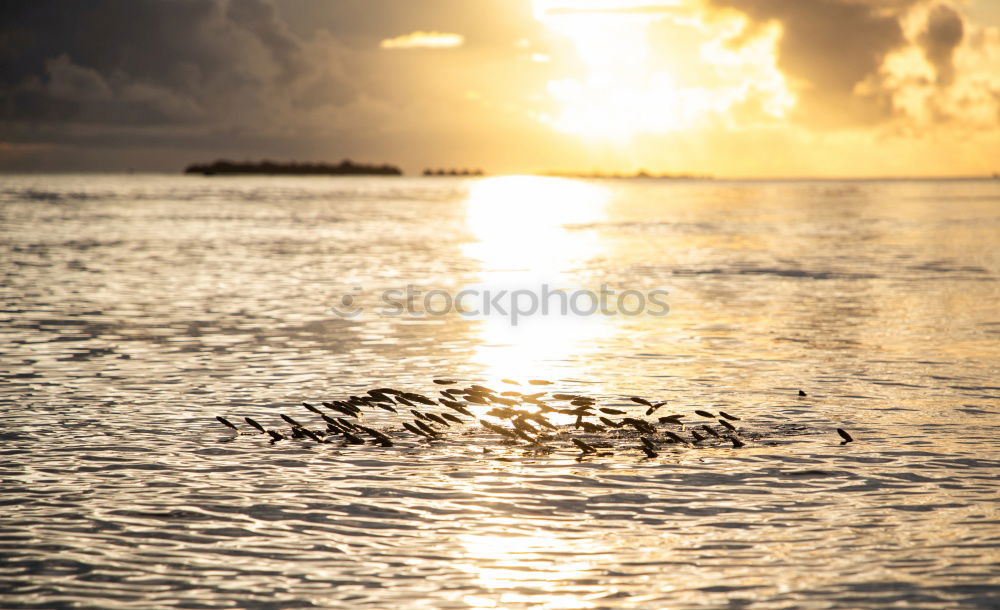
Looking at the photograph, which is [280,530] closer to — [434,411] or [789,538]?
[789,538]

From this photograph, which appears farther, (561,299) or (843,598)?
(561,299)

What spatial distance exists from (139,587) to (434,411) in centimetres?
1138

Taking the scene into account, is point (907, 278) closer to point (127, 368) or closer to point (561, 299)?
point (561, 299)

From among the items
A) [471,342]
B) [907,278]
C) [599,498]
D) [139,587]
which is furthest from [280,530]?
[907,278]

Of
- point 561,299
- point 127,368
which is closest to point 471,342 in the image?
point 127,368

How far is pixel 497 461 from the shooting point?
62.4 feet

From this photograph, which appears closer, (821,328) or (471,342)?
(471,342)

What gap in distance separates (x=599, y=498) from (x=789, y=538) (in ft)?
10.6

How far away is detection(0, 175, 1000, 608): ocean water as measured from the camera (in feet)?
42.8

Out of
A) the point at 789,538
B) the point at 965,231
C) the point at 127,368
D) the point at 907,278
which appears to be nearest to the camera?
the point at 789,538

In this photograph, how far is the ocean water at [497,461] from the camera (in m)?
13.0

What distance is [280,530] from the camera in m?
14.9

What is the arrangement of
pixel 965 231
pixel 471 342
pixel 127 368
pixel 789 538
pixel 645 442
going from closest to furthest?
pixel 789 538
pixel 645 442
pixel 127 368
pixel 471 342
pixel 965 231

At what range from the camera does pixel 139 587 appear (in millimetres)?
12703
